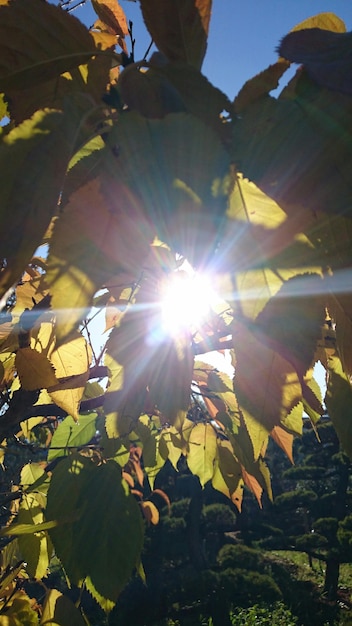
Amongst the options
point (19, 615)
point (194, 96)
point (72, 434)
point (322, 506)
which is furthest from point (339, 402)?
point (322, 506)

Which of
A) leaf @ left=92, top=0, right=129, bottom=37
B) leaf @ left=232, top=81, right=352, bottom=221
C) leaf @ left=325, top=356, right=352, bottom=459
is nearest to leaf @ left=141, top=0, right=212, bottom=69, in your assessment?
leaf @ left=232, top=81, right=352, bottom=221

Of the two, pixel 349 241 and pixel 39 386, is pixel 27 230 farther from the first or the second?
pixel 39 386

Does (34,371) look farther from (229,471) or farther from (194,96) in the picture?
(229,471)

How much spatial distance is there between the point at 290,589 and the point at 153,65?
37.2ft

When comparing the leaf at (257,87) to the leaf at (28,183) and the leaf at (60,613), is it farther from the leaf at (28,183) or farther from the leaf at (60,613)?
the leaf at (60,613)

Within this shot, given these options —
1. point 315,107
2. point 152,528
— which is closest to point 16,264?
point 315,107

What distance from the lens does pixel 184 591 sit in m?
9.76

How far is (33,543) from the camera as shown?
1315mm

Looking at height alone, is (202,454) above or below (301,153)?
below

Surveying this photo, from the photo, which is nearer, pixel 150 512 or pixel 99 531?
pixel 99 531

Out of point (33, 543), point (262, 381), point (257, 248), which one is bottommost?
point (33, 543)

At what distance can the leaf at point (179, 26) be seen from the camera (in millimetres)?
441

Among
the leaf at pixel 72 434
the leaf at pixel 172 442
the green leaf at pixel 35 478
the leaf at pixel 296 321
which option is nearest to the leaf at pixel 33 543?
the green leaf at pixel 35 478

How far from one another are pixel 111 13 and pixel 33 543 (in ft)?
4.28
